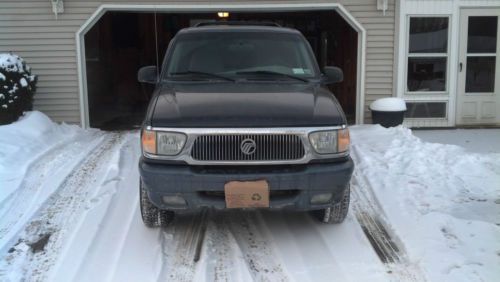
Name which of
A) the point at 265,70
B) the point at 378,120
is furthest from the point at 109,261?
the point at 378,120

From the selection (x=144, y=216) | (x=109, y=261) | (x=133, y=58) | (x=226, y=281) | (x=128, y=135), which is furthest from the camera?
(x=133, y=58)

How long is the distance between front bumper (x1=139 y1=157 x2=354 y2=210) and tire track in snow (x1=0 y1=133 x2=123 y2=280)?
1023 mm

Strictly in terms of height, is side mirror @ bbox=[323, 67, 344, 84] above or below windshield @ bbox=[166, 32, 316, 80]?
below

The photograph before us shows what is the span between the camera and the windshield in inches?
209

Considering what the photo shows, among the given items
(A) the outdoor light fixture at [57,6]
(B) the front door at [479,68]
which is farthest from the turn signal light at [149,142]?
(B) the front door at [479,68]

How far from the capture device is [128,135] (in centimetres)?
921

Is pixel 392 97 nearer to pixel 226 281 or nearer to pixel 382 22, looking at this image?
pixel 382 22

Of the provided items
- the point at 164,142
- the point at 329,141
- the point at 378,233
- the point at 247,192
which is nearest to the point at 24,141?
the point at 164,142

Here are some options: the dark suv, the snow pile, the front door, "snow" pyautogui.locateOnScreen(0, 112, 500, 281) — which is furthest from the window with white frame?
the dark suv

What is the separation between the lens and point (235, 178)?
4094 mm

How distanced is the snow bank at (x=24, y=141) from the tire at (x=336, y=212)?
326cm

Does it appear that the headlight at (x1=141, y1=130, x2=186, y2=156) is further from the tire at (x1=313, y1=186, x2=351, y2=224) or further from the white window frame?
the white window frame

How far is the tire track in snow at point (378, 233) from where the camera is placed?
4.15 metres

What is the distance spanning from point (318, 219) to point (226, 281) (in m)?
1.41
